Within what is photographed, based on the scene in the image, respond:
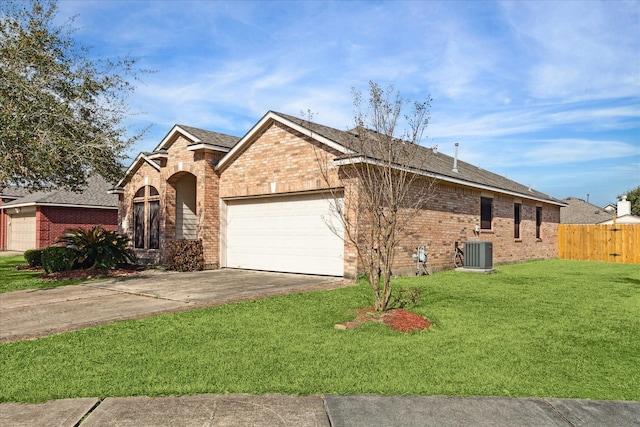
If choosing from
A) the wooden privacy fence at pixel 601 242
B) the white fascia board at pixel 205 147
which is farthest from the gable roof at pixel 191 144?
the wooden privacy fence at pixel 601 242

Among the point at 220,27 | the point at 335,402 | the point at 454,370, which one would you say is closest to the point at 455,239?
the point at 220,27

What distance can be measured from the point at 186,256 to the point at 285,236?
3.74 metres

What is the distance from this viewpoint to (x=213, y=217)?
645 inches

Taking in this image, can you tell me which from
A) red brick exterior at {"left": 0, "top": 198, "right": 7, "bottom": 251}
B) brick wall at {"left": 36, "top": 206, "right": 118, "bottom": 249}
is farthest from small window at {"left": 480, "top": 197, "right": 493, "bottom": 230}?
red brick exterior at {"left": 0, "top": 198, "right": 7, "bottom": 251}

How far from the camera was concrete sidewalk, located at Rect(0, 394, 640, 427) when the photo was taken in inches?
150

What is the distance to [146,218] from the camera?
19.3 metres

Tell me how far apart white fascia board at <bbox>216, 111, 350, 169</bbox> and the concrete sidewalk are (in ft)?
27.6

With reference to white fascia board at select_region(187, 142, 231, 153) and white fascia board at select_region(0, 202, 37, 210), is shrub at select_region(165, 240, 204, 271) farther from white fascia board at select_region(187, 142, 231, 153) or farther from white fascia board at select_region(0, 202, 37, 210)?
white fascia board at select_region(0, 202, 37, 210)

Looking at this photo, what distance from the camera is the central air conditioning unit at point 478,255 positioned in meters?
15.4

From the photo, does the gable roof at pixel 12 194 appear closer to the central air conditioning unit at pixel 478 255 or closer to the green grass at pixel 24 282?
the green grass at pixel 24 282

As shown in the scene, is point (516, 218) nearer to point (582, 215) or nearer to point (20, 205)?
point (582, 215)

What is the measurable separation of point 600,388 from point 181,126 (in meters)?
15.6

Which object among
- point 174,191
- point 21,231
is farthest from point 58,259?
point 21,231

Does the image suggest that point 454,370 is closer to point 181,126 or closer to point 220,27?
point 220,27
